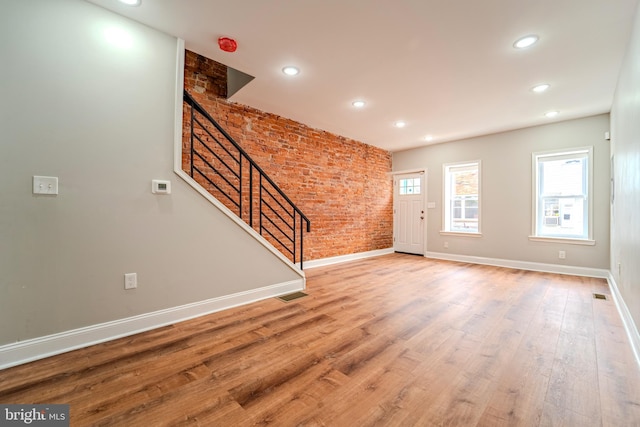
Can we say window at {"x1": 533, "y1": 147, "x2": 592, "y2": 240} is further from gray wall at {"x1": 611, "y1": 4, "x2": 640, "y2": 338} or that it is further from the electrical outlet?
the electrical outlet

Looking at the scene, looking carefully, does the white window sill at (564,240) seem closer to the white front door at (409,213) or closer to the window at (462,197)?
the window at (462,197)

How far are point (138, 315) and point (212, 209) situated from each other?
114cm

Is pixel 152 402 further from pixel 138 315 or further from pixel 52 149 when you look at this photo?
pixel 52 149

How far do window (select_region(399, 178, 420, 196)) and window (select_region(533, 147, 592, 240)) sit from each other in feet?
7.63

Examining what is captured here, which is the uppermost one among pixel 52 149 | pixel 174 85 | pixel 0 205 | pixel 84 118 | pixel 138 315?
pixel 174 85

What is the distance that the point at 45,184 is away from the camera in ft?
6.42

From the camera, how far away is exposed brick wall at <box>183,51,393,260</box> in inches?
148

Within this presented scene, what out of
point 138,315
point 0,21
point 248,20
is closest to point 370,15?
point 248,20

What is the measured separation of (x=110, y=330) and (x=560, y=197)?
21.7 ft

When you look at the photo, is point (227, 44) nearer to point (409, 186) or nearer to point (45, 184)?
point (45, 184)

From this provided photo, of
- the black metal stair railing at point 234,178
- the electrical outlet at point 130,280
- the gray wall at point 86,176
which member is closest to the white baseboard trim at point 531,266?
the black metal stair railing at point 234,178

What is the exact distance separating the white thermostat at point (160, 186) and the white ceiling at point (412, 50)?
1.39 metres

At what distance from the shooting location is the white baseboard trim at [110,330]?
186 cm

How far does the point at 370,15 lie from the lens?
2.23 metres
